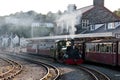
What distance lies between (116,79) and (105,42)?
24.3ft

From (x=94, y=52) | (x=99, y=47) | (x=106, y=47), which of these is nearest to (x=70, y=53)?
(x=94, y=52)

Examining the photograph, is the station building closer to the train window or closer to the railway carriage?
the train window

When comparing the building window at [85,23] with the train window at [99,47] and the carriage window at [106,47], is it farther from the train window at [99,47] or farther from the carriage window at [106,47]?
the carriage window at [106,47]

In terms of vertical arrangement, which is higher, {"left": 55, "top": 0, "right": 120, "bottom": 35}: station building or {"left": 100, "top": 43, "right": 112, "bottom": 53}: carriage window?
{"left": 55, "top": 0, "right": 120, "bottom": 35}: station building

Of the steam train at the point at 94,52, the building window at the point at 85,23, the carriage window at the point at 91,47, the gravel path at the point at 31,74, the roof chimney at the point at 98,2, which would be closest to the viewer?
the gravel path at the point at 31,74

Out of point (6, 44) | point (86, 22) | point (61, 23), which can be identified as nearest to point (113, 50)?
point (61, 23)

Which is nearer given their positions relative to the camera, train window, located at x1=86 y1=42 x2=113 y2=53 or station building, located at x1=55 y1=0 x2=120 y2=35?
train window, located at x1=86 y1=42 x2=113 y2=53

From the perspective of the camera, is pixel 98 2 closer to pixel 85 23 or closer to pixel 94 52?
pixel 85 23

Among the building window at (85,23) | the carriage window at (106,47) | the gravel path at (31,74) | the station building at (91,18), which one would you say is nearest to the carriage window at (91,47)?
the carriage window at (106,47)

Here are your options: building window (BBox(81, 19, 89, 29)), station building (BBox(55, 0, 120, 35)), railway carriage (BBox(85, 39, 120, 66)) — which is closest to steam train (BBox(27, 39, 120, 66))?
railway carriage (BBox(85, 39, 120, 66))

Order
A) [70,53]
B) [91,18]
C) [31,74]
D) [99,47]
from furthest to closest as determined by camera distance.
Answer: [91,18] < [70,53] < [99,47] < [31,74]

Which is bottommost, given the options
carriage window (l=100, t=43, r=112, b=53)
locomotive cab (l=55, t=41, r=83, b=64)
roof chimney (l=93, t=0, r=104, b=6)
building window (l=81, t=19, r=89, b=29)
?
locomotive cab (l=55, t=41, r=83, b=64)

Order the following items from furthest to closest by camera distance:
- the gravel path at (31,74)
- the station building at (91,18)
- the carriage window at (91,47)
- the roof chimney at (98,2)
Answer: the roof chimney at (98,2) < the station building at (91,18) < the carriage window at (91,47) < the gravel path at (31,74)

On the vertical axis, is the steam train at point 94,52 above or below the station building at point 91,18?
below
